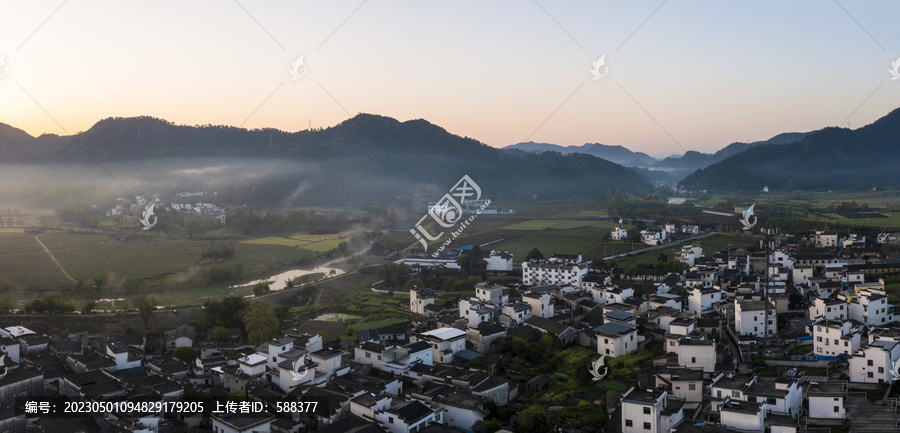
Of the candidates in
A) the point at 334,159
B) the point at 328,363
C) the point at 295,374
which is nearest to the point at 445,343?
the point at 328,363

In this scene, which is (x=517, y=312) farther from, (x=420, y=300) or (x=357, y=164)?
(x=357, y=164)

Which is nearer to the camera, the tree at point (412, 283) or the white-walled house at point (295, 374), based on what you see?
the white-walled house at point (295, 374)

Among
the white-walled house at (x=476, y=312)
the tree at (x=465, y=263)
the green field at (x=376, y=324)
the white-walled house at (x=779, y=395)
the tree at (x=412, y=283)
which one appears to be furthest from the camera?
the tree at (x=465, y=263)

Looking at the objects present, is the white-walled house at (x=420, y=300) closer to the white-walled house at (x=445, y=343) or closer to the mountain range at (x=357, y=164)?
the white-walled house at (x=445, y=343)

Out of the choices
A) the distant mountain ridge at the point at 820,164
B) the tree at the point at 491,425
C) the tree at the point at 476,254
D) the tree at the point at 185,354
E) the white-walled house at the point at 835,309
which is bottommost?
the tree at the point at 491,425

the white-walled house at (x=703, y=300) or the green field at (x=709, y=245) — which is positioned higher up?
the green field at (x=709, y=245)

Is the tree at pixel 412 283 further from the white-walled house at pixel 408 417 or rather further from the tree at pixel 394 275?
the white-walled house at pixel 408 417

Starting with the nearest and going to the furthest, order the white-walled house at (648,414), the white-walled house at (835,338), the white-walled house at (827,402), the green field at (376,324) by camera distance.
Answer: the white-walled house at (648,414) < the white-walled house at (827,402) < the white-walled house at (835,338) < the green field at (376,324)

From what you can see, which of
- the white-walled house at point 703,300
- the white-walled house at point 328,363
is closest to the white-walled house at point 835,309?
the white-walled house at point 703,300
